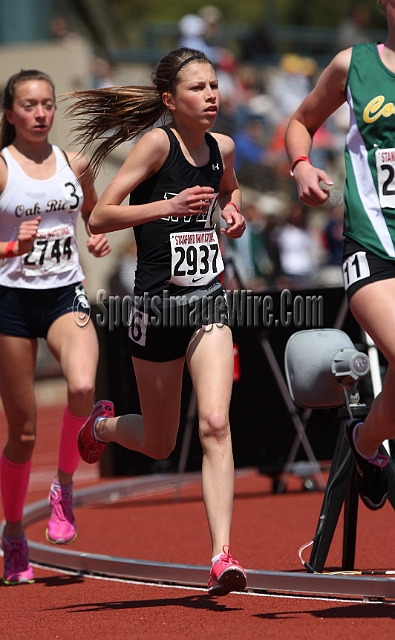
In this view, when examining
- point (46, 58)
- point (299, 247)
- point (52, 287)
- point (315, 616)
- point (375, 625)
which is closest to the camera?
point (375, 625)

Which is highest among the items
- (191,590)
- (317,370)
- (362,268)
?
(362,268)

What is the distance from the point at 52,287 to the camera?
6.16 m

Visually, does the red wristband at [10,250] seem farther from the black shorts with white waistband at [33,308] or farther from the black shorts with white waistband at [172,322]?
the black shorts with white waistband at [172,322]

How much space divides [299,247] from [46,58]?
21.4 ft

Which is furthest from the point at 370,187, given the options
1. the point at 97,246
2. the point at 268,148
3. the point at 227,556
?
the point at 268,148

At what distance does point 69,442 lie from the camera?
632 cm

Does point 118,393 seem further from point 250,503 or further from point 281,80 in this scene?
point 281,80

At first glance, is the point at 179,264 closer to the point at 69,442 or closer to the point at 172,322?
the point at 172,322

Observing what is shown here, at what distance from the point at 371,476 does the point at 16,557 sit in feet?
7.63

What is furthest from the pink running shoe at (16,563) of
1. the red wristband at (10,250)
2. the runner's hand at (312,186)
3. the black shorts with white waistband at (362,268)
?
the runner's hand at (312,186)

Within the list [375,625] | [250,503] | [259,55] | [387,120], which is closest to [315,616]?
[375,625]

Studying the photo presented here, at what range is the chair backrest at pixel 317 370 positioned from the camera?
17.6ft

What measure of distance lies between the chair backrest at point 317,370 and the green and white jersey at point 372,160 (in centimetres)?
101
